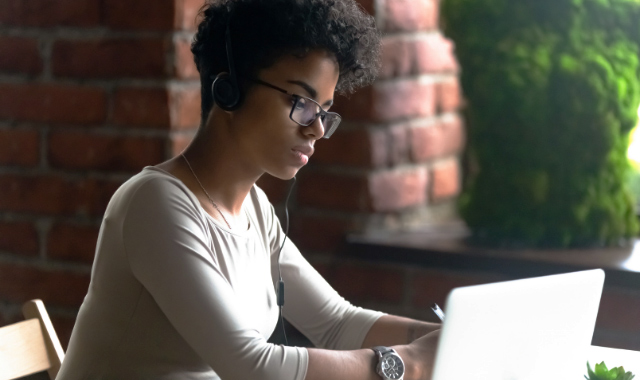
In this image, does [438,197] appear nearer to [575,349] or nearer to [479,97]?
[479,97]

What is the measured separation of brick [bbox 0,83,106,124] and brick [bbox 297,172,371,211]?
1.66 ft

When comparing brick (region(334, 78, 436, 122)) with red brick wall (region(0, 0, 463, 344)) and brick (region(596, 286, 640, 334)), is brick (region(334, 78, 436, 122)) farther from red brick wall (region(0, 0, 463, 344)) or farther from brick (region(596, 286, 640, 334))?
brick (region(596, 286, 640, 334))

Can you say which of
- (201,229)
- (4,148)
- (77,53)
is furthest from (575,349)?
(4,148)

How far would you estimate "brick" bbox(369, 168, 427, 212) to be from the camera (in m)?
1.98

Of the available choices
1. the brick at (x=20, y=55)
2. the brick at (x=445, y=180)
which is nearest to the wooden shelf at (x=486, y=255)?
the brick at (x=445, y=180)

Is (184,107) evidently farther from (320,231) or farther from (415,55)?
(415,55)

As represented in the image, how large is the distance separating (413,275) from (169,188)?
0.84 m

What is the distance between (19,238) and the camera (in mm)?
1999

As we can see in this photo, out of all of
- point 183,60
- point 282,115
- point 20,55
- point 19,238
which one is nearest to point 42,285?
point 19,238

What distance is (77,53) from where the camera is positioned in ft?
6.21

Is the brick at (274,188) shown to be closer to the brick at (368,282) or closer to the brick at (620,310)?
the brick at (368,282)

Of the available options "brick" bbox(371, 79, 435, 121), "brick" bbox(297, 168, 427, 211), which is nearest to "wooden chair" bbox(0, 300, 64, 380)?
"brick" bbox(297, 168, 427, 211)

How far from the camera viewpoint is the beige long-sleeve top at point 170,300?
1.22 meters

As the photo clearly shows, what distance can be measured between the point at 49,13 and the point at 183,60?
348 millimetres
